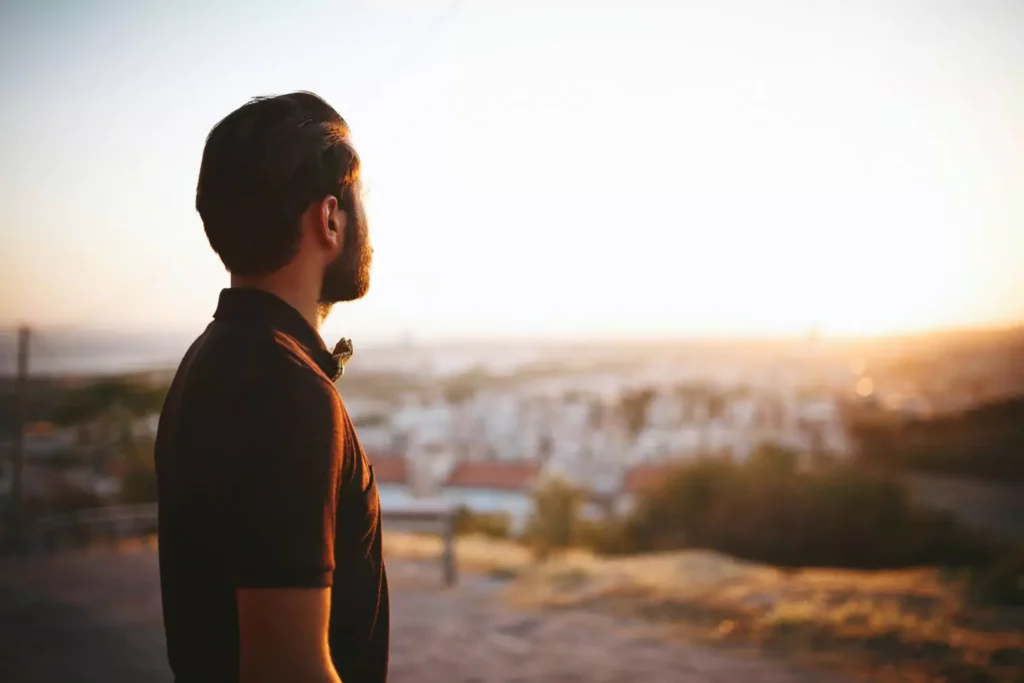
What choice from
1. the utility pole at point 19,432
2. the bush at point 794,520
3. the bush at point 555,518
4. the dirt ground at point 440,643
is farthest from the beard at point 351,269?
the utility pole at point 19,432

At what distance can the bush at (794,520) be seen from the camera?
4.05 meters

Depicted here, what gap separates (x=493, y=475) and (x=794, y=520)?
1.90 metres

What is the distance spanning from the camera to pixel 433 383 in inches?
209

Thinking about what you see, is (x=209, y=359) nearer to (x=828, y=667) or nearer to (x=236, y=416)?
(x=236, y=416)

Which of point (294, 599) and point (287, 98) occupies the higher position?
point (287, 98)

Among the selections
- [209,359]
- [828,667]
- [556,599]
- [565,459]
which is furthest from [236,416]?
[565,459]

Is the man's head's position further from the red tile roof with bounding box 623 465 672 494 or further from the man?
the red tile roof with bounding box 623 465 672 494

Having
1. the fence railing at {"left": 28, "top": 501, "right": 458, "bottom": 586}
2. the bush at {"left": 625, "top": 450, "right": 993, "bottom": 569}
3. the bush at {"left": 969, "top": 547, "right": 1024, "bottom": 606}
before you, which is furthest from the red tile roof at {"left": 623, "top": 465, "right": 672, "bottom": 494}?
the bush at {"left": 969, "top": 547, "right": 1024, "bottom": 606}

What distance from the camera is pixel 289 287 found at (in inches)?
28.3

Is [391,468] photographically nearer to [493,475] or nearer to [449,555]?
[493,475]

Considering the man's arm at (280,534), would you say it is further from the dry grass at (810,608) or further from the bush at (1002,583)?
the bush at (1002,583)

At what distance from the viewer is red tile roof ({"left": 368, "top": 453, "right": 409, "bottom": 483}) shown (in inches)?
202

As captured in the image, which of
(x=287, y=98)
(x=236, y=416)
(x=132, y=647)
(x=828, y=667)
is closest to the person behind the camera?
(x=236, y=416)

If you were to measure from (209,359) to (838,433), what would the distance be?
4.43 meters
